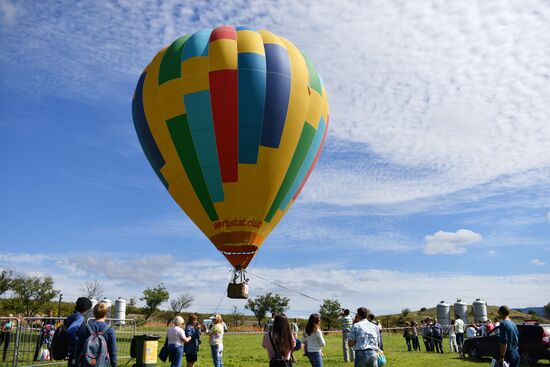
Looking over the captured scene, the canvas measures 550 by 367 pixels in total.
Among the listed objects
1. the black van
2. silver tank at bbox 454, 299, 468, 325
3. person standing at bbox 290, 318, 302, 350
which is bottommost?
the black van

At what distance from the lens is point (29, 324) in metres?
15.5

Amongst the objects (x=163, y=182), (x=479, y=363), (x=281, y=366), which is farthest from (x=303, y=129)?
(x=281, y=366)

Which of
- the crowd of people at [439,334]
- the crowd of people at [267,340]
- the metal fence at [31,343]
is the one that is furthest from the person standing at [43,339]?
the crowd of people at [439,334]

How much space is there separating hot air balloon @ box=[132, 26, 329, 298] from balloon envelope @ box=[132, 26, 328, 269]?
37mm

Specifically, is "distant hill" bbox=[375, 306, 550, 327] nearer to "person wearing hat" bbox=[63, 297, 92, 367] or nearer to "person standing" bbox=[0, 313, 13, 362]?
"person standing" bbox=[0, 313, 13, 362]

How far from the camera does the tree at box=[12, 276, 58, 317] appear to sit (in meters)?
61.9

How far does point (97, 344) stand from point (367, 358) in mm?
4157

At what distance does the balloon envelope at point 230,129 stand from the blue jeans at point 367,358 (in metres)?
11.1

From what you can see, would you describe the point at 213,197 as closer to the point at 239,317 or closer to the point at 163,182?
the point at 163,182

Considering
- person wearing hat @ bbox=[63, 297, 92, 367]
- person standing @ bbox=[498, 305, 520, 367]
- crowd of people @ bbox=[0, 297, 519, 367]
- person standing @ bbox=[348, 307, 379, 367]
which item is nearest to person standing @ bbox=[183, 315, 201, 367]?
crowd of people @ bbox=[0, 297, 519, 367]

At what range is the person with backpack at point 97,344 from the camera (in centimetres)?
658

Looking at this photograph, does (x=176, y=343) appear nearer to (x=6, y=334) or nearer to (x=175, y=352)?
(x=175, y=352)

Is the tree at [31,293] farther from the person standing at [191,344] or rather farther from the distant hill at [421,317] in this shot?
the person standing at [191,344]

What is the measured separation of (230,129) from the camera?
61.2ft
